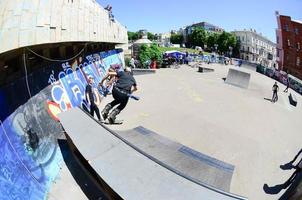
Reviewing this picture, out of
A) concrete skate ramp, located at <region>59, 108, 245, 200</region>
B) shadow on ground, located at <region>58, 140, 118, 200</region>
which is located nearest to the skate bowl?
shadow on ground, located at <region>58, 140, 118, 200</region>

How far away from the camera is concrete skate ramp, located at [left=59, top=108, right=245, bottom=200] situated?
12.9ft

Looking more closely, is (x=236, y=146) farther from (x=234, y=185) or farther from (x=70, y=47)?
(x=70, y=47)

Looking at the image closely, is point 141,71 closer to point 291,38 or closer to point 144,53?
point 144,53

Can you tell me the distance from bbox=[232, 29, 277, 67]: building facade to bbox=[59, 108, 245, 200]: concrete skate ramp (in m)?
139

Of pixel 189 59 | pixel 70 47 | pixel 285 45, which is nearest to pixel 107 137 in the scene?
pixel 70 47

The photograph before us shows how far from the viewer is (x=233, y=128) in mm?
12352

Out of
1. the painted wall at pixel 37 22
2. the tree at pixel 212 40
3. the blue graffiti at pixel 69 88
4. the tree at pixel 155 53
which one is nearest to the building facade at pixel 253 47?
the tree at pixel 212 40

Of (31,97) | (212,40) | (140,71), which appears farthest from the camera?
(212,40)

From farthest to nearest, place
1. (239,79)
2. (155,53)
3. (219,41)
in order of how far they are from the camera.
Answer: (219,41), (155,53), (239,79)

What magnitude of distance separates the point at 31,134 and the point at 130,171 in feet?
9.64

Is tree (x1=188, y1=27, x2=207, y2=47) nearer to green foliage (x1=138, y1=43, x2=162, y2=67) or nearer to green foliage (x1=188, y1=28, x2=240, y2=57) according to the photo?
green foliage (x1=188, y1=28, x2=240, y2=57)

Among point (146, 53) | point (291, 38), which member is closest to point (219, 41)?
point (146, 53)

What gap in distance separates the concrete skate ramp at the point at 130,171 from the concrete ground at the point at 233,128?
9.94ft

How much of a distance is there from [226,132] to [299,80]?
84.7 feet
